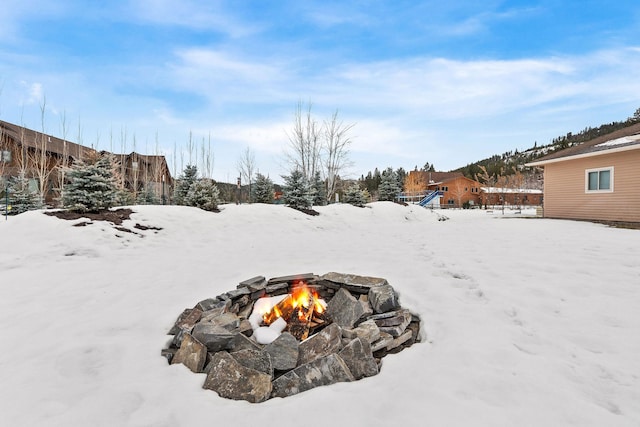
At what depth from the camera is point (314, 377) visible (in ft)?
7.36

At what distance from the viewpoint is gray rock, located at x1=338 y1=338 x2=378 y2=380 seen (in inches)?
91.5

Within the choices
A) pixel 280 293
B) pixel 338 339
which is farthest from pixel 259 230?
pixel 338 339

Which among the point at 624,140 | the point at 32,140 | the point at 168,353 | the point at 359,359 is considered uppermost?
A: the point at 32,140

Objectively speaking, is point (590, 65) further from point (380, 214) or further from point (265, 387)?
point (265, 387)

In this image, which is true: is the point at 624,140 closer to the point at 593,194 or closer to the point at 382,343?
the point at 593,194

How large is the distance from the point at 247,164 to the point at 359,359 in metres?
23.5

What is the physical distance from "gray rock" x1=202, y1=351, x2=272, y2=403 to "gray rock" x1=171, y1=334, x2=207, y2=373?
240mm

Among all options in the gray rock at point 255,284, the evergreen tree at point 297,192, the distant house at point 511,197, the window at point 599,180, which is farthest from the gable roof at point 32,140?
the distant house at point 511,197

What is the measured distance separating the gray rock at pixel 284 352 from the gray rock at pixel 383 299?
4.02 ft

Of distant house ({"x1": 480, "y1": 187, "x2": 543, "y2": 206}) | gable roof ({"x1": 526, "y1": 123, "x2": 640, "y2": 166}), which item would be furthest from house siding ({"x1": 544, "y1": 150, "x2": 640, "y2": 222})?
distant house ({"x1": 480, "y1": 187, "x2": 543, "y2": 206})

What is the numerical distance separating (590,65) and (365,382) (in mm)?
19435

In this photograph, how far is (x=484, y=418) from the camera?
1.70 m

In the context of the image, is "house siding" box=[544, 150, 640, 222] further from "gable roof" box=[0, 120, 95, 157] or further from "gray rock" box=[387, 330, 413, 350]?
"gable roof" box=[0, 120, 95, 157]

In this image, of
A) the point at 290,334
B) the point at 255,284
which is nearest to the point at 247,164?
the point at 255,284
